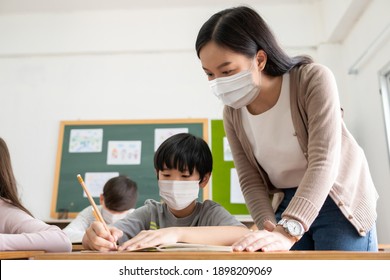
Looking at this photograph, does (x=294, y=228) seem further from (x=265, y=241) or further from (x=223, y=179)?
(x=223, y=179)

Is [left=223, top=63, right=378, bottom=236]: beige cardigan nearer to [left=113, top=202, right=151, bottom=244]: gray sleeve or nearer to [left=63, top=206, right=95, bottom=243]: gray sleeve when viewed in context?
[left=113, top=202, right=151, bottom=244]: gray sleeve

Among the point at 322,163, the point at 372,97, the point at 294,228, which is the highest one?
the point at 372,97

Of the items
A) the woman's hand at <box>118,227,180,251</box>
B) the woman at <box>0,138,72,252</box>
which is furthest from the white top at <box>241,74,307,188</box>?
the woman at <box>0,138,72,252</box>

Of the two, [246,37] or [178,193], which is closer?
[246,37]

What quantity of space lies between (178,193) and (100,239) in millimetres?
438

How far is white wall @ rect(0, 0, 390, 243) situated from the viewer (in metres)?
3.32

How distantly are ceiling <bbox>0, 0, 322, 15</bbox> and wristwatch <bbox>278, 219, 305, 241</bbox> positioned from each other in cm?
296

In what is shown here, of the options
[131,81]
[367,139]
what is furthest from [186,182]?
[131,81]

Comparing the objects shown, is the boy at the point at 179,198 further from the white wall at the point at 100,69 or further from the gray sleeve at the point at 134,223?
the white wall at the point at 100,69

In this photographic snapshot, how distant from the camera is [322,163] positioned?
2.98 feet

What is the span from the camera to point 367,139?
2.83m

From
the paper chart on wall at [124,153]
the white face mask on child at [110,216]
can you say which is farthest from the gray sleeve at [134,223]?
the paper chart on wall at [124,153]

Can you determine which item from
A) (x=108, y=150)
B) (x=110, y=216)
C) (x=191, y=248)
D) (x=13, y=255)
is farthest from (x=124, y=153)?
(x=191, y=248)
